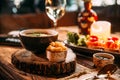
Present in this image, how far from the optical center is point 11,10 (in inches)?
219

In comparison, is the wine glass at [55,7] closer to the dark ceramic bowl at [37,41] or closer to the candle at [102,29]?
the candle at [102,29]

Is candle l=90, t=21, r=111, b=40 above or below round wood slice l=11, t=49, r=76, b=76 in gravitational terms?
above

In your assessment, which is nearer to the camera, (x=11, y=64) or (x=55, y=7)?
(x=11, y=64)

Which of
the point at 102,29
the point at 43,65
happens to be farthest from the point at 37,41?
the point at 102,29

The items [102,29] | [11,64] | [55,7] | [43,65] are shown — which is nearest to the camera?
[43,65]

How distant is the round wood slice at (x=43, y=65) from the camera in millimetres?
1241

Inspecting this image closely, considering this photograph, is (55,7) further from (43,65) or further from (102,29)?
(43,65)

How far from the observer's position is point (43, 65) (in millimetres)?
1246

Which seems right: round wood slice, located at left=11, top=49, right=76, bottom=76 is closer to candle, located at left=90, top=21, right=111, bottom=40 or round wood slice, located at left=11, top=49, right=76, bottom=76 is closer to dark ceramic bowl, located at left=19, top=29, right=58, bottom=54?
dark ceramic bowl, located at left=19, top=29, right=58, bottom=54

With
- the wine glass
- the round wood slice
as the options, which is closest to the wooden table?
the round wood slice

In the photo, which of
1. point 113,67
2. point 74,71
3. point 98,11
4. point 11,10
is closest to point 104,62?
point 113,67

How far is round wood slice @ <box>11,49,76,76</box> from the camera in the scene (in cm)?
124

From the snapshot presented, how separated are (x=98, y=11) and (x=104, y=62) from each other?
2.93 meters

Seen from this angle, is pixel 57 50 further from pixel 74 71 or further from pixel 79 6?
pixel 79 6
